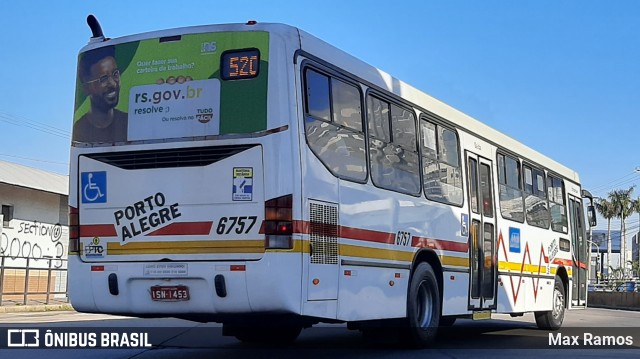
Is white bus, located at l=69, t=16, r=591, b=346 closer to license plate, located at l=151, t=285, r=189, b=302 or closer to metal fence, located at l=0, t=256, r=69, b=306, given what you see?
license plate, located at l=151, t=285, r=189, b=302

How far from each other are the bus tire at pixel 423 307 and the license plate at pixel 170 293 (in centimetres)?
328

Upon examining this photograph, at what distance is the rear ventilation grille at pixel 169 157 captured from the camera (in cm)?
881

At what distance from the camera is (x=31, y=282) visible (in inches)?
1121

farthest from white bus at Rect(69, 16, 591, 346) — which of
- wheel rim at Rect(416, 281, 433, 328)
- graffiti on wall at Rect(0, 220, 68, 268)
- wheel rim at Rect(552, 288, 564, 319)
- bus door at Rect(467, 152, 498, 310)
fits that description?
graffiti on wall at Rect(0, 220, 68, 268)

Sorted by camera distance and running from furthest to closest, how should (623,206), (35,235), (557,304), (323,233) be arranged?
(623,206)
(35,235)
(557,304)
(323,233)

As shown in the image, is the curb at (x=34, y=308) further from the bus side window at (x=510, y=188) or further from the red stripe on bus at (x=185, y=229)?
the red stripe on bus at (x=185, y=229)

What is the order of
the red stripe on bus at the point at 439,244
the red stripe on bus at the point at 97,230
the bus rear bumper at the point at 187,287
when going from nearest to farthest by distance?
the bus rear bumper at the point at 187,287 → the red stripe on bus at the point at 97,230 → the red stripe on bus at the point at 439,244

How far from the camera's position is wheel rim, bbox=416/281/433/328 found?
37.4 feet

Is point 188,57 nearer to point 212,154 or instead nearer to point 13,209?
point 212,154

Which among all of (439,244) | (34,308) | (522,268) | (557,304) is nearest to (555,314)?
(557,304)

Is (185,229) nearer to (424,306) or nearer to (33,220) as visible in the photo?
(424,306)

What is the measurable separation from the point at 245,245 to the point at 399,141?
126 inches

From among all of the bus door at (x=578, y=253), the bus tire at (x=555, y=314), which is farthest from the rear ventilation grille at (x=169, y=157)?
the bus door at (x=578, y=253)

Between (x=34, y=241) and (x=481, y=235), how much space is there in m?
22.1
